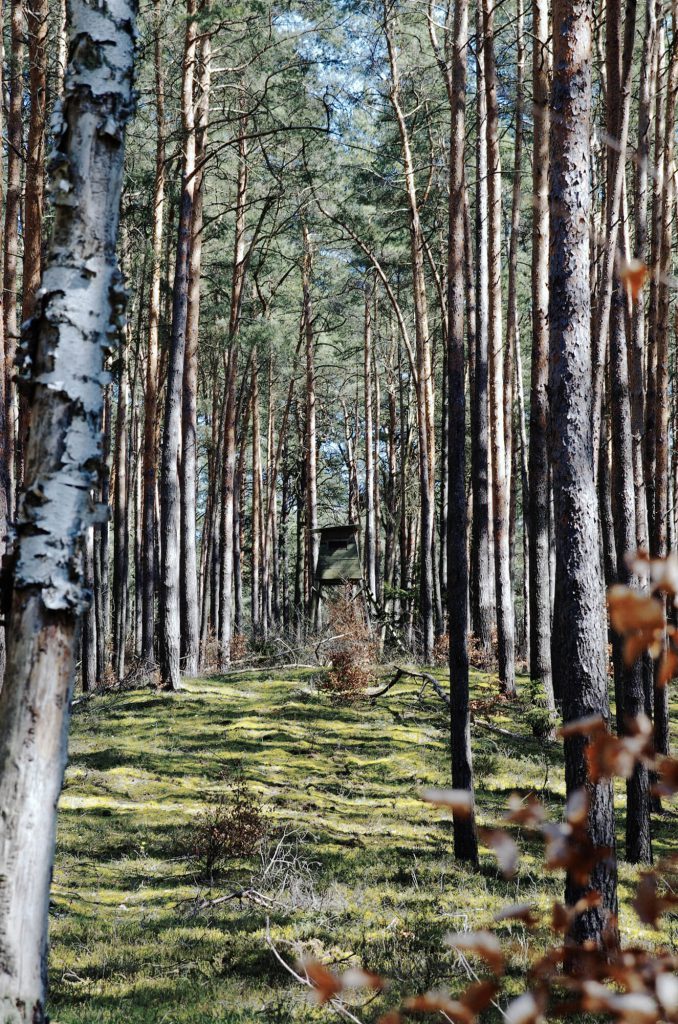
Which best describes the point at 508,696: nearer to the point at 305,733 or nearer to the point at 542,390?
the point at 305,733

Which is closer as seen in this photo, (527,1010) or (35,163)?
(527,1010)

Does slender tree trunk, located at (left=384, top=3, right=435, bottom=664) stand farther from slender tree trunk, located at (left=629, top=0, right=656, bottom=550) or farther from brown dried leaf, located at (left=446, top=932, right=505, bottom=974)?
brown dried leaf, located at (left=446, top=932, right=505, bottom=974)

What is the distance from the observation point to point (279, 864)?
6.79 meters

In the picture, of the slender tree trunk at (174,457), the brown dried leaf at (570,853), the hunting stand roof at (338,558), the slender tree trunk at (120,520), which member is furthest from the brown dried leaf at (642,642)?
the slender tree trunk at (120,520)

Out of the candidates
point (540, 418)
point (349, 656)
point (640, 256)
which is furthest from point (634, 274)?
point (349, 656)

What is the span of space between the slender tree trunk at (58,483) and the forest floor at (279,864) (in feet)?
5.81

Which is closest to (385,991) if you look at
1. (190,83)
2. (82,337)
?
(82,337)

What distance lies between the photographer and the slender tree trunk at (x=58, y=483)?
8.63 feet

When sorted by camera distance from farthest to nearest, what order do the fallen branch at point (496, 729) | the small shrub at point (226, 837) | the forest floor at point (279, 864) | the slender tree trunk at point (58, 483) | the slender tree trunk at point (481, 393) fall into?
the slender tree trunk at point (481, 393), the fallen branch at point (496, 729), the small shrub at point (226, 837), the forest floor at point (279, 864), the slender tree trunk at point (58, 483)

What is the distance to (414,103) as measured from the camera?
1808 cm

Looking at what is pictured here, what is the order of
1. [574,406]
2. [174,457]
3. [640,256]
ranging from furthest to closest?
[174,457] < [640,256] < [574,406]

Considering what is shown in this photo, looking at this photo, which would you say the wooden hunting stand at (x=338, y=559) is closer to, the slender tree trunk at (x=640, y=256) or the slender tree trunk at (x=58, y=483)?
the slender tree trunk at (x=640, y=256)

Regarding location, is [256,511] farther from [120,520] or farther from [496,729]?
[496,729]

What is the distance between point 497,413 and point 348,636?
185 inches
